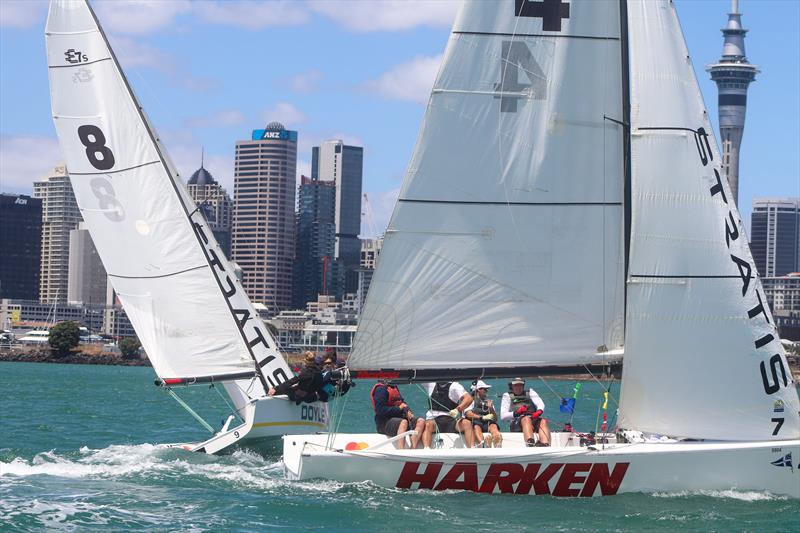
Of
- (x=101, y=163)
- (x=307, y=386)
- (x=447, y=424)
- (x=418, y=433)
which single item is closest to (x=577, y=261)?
(x=447, y=424)

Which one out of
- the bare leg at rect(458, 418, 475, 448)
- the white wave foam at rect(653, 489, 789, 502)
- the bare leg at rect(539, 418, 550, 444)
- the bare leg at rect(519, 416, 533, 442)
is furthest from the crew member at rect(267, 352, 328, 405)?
the white wave foam at rect(653, 489, 789, 502)

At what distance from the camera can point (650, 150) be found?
592 inches

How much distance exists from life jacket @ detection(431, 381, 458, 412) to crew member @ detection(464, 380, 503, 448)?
0.73 metres

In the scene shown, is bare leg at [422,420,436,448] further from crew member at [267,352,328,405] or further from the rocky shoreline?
the rocky shoreline

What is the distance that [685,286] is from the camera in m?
15.0

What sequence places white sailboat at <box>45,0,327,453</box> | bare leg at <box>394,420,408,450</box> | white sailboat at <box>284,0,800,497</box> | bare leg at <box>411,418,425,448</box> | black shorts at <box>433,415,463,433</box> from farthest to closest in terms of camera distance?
white sailboat at <box>45,0,327,453</box> → black shorts at <box>433,415,463,433</box> → bare leg at <box>394,420,408,450</box> → bare leg at <box>411,418,425,448</box> → white sailboat at <box>284,0,800,497</box>

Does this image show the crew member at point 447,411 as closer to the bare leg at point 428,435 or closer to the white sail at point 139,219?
the bare leg at point 428,435

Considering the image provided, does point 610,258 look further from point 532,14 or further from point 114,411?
point 114,411

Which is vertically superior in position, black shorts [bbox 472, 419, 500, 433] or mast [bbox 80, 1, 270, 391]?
mast [bbox 80, 1, 270, 391]

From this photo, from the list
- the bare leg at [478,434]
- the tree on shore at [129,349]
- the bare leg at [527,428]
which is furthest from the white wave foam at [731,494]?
the tree on shore at [129,349]

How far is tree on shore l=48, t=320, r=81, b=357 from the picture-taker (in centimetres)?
11594

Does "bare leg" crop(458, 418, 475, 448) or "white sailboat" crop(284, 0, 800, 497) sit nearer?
Answer: "white sailboat" crop(284, 0, 800, 497)

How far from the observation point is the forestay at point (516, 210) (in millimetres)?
14992

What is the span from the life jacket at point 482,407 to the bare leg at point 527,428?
0.44 metres
